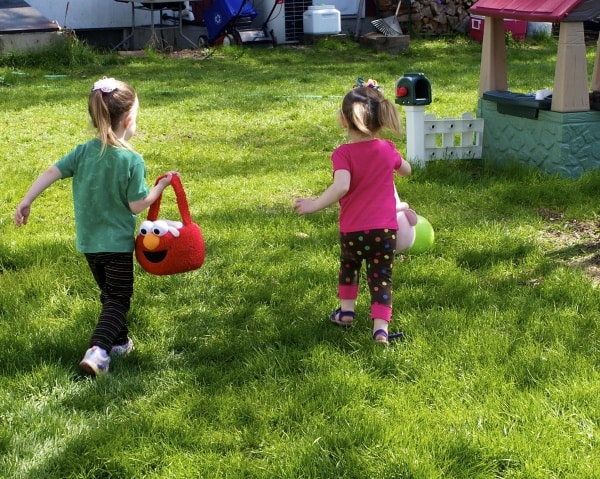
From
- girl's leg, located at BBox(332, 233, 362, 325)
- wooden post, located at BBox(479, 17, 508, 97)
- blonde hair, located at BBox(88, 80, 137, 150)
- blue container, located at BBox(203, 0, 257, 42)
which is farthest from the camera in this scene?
blue container, located at BBox(203, 0, 257, 42)

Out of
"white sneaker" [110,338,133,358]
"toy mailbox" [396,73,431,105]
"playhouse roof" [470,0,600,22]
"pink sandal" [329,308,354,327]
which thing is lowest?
"white sneaker" [110,338,133,358]

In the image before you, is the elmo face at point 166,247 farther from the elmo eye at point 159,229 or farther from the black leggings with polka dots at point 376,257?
the black leggings with polka dots at point 376,257

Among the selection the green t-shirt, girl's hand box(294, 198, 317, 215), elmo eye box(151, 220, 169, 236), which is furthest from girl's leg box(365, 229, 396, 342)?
the green t-shirt

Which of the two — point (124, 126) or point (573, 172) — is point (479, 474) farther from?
point (573, 172)

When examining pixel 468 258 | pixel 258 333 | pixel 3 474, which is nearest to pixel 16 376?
pixel 3 474

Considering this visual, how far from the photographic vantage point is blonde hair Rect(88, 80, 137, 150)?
A: 3455 millimetres

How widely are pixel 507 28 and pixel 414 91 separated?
1006 cm

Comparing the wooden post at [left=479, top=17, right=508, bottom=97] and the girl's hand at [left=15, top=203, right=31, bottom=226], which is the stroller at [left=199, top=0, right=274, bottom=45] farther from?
the girl's hand at [left=15, top=203, right=31, bottom=226]

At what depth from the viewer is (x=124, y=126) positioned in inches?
141

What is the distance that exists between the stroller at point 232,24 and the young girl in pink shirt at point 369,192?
38.3ft

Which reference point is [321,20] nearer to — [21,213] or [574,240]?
[574,240]

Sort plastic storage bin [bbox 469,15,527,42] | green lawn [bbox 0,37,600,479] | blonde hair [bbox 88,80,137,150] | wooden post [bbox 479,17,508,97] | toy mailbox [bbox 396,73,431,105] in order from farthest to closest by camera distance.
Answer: plastic storage bin [bbox 469,15,527,42] < wooden post [bbox 479,17,508,97] < toy mailbox [bbox 396,73,431,105] < blonde hair [bbox 88,80,137,150] < green lawn [bbox 0,37,600,479]

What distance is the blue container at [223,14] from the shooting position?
14.9 meters

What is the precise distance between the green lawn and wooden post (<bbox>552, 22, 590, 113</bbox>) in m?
0.55
